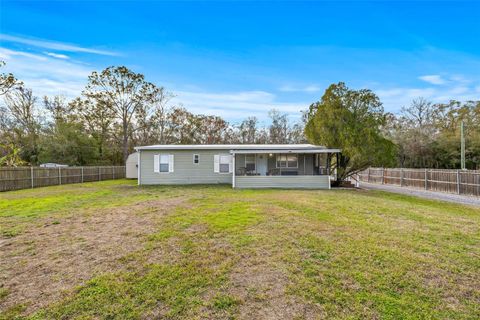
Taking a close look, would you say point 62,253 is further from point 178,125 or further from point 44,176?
point 178,125

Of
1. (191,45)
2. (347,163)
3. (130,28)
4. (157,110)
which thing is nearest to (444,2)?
(347,163)

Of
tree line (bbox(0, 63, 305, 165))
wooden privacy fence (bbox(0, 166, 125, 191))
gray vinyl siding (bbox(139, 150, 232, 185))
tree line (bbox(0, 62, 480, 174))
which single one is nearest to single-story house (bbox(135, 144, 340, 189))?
gray vinyl siding (bbox(139, 150, 232, 185))

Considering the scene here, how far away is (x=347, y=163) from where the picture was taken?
15.4 m

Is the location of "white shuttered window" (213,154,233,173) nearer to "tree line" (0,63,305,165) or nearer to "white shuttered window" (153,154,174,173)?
"white shuttered window" (153,154,174,173)

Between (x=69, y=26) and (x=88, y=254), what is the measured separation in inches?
448

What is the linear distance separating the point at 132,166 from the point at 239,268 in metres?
20.0

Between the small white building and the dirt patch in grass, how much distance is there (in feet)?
49.1

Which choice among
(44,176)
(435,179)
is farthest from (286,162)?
(44,176)

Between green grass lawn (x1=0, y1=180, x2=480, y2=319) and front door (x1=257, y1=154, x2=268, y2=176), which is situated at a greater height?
front door (x1=257, y1=154, x2=268, y2=176)

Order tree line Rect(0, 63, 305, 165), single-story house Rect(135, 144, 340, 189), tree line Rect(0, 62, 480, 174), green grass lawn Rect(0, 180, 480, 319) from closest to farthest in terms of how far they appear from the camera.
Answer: green grass lawn Rect(0, 180, 480, 319) → tree line Rect(0, 62, 480, 174) → single-story house Rect(135, 144, 340, 189) → tree line Rect(0, 63, 305, 165)

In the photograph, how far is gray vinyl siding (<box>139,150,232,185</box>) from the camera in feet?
53.4

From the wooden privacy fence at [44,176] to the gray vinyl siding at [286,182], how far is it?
11.8 m

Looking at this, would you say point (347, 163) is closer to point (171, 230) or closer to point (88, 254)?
point (171, 230)

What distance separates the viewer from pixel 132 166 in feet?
69.9
